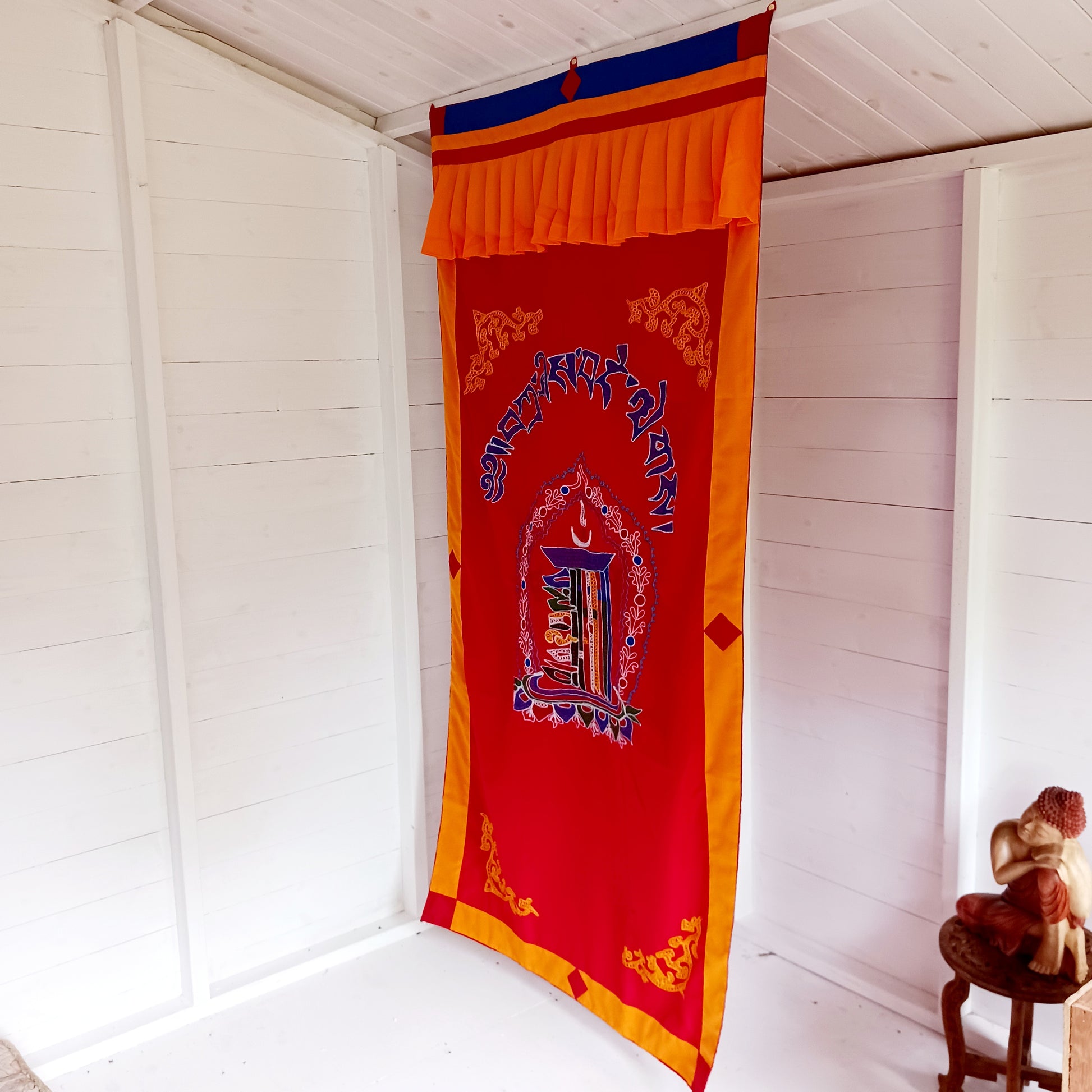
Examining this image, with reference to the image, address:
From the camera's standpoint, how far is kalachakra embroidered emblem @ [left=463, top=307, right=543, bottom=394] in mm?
2535

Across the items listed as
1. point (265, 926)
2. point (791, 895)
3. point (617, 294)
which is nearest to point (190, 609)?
point (265, 926)

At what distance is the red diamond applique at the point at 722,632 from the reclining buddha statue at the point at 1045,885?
2.23 ft

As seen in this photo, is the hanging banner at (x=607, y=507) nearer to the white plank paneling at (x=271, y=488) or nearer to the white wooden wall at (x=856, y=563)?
the white plank paneling at (x=271, y=488)

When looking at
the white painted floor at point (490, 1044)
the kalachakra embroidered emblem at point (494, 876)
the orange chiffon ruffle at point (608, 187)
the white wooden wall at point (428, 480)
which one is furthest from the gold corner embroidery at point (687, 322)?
the white painted floor at point (490, 1044)

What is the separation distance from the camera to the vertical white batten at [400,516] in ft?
9.48

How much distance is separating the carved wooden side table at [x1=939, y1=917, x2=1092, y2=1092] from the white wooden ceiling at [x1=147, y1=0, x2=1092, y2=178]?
1660 mm

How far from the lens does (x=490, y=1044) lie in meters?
2.59

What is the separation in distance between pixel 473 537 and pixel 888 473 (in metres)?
1.03

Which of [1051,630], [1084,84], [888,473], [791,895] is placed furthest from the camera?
[791,895]

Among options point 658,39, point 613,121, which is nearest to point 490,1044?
point 613,121

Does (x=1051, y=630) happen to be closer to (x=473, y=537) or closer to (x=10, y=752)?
(x=473, y=537)

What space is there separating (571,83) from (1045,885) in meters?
1.88

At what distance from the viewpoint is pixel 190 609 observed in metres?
2.67

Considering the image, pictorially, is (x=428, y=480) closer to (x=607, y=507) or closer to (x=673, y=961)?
(x=607, y=507)
